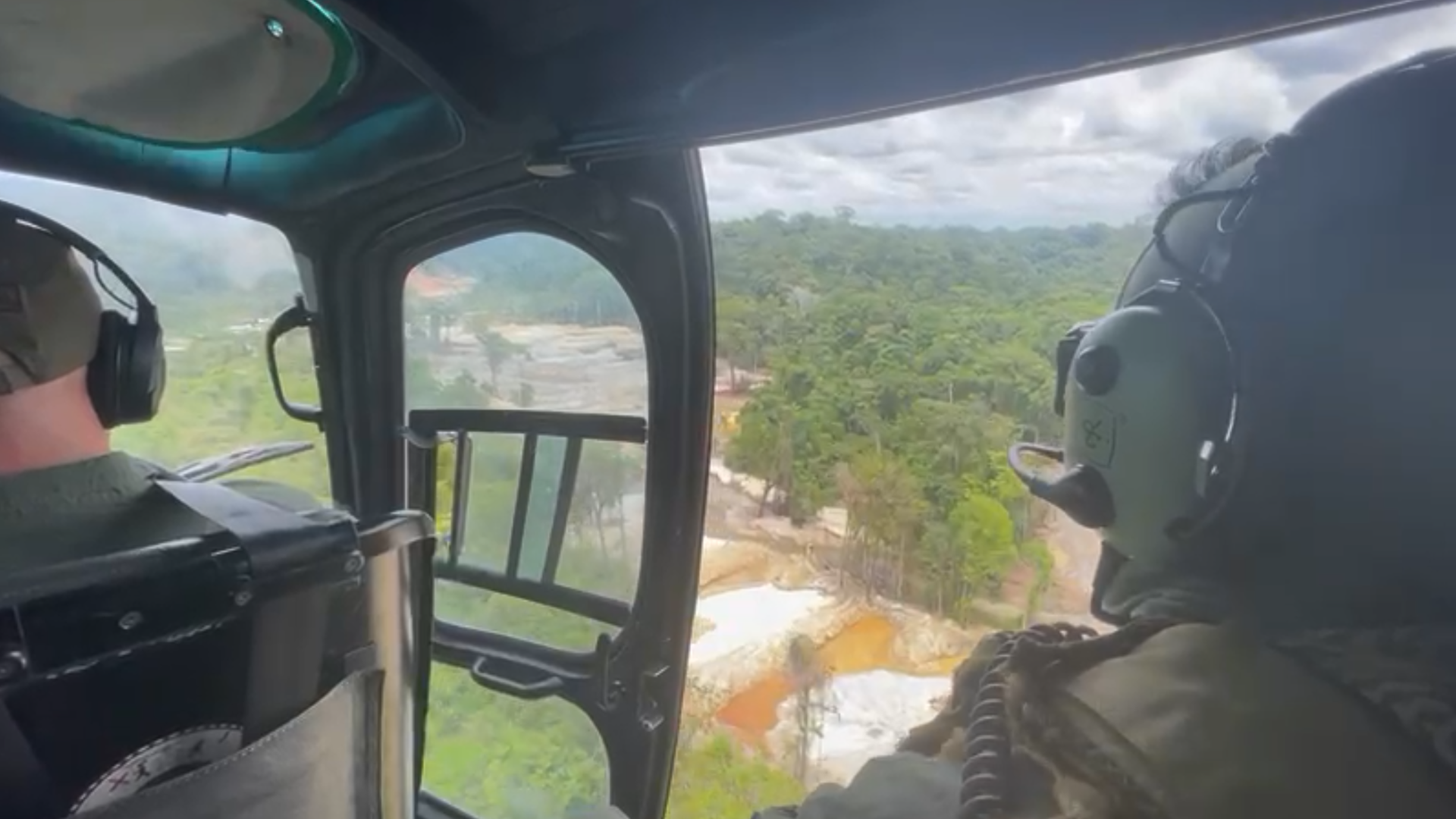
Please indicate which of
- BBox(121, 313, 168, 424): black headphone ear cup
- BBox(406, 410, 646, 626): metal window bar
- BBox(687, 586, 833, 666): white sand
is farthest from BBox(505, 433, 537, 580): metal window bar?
BBox(121, 313, 168, 424): black headphone ear cup

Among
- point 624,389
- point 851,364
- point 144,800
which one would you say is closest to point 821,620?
point 851,364

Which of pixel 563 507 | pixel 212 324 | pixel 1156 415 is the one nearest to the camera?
pixel 1156 415

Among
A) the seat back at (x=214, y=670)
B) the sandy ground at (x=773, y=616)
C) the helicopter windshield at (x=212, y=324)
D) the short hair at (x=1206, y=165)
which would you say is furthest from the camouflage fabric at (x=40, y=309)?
the short hair at (x=1206, y=165)

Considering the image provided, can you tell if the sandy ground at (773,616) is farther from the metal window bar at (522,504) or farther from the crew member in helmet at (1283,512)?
the crew member in helmet at (1283,512)

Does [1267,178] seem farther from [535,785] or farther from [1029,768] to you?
[535,785]

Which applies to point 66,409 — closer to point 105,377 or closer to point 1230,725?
point 105,377

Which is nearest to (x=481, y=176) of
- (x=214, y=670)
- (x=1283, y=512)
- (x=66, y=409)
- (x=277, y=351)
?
(x=66, y=409)
